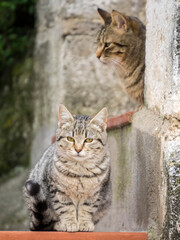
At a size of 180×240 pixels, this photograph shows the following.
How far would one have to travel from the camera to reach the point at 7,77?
7.59 m

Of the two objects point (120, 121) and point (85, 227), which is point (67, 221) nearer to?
point (85, 227)

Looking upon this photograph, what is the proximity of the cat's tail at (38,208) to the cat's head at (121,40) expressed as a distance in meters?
1.37

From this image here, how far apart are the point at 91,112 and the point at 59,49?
2.85 ft

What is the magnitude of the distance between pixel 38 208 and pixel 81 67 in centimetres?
275

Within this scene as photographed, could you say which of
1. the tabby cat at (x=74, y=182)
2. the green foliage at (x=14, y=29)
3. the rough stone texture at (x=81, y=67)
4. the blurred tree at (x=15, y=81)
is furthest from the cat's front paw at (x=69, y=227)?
the green foliage at (x=14, y=29)

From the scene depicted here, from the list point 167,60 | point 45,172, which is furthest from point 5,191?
point 167,60

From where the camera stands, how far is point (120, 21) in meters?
4.43

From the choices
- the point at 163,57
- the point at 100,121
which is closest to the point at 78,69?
the point at 100,121

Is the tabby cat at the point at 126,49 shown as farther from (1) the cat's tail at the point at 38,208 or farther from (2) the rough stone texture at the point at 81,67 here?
(2) the rough stone texture at the point at 81,67

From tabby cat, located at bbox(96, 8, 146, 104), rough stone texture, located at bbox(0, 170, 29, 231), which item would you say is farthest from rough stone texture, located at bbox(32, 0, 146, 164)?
tabby cat, located at bbox(96, 8, 146, 104)

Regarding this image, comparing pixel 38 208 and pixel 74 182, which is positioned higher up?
pixel 74 182

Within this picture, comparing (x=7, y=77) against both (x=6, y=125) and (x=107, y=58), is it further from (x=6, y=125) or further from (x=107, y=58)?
(x=107, y=58)

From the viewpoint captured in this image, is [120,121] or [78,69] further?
[78,69]

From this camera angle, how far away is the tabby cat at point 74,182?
11.3ft
